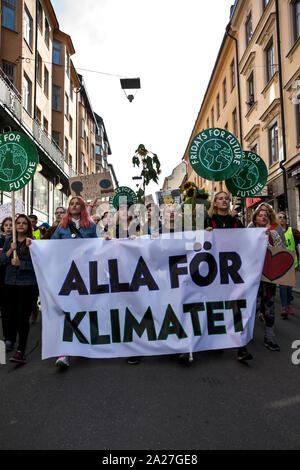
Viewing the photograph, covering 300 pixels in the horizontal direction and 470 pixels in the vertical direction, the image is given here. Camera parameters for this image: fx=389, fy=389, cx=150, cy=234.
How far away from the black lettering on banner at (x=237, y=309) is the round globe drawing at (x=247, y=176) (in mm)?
3398

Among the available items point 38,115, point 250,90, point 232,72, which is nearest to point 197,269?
point 38,115

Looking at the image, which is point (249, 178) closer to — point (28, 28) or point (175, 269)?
point (175, 269)

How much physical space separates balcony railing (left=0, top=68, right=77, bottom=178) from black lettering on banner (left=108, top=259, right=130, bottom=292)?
12.0 metres

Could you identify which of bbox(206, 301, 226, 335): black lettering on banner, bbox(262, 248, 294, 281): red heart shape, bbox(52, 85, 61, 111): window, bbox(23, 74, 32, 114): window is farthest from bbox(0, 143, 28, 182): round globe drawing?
bbox(52, 85, 61, 111): window

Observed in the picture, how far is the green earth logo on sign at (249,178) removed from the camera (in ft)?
23.5

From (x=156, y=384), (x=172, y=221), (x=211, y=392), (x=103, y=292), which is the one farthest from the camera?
(x=172, y=221)

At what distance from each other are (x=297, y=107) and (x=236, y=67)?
9.76 m

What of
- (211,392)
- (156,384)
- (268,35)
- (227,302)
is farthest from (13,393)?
(268,35)

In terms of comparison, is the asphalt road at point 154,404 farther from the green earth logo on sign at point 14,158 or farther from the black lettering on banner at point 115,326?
the green earth logo on sign at point 14,158

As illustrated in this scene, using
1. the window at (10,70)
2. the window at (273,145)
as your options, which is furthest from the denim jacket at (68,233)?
the window at (10,70)

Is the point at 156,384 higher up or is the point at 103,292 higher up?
the point at 103,292

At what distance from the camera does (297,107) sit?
51.1 feet

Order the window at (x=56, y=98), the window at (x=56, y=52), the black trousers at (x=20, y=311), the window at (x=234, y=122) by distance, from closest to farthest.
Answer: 1. the black trousers at (x=20, y=311)
2. the window at (x=234, y=122)
3. the window at (x=56, y=98)
4. the window at (x=56, y=52)
